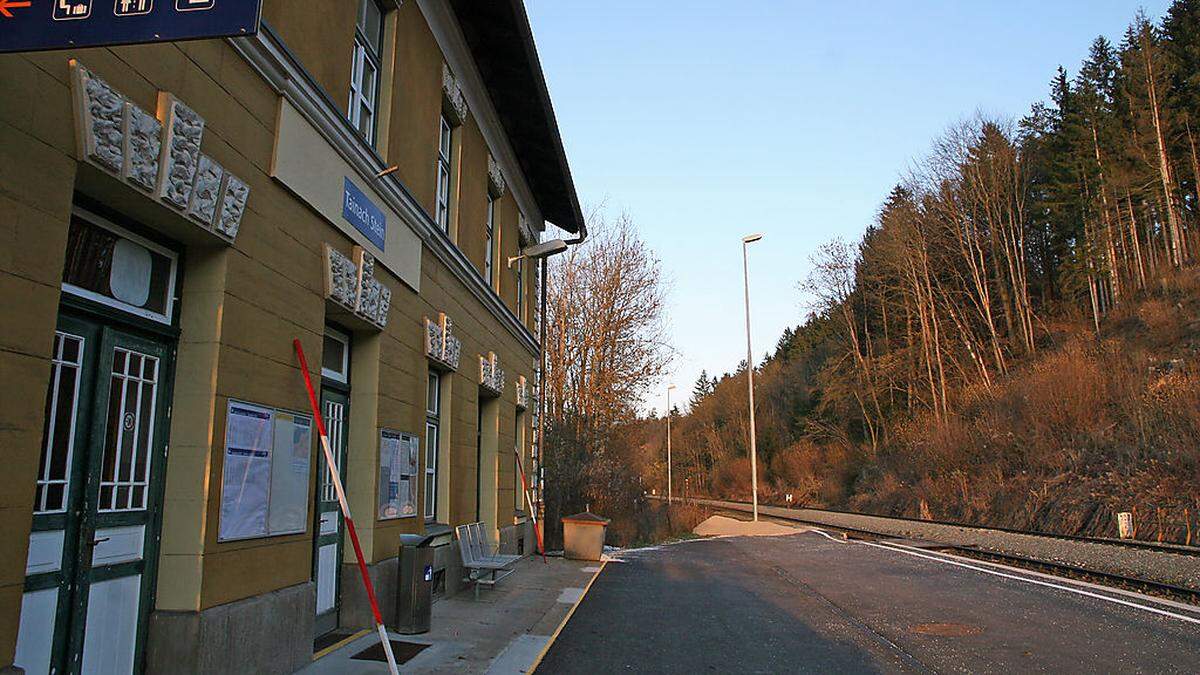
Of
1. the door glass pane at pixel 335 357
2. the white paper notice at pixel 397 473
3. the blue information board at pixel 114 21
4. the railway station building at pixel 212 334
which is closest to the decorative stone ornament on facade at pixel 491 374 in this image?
the railway station building at pixel 212 334

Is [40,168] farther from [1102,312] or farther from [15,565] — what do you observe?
[1102,312]

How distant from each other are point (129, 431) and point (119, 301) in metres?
0.82

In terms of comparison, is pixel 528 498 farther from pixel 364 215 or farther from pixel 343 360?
pixel 364 215

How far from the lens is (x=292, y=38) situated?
634cm

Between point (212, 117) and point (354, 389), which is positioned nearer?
point (212, 117)

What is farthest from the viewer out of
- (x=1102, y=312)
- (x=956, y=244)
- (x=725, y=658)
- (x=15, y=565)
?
(x=956, y=244)

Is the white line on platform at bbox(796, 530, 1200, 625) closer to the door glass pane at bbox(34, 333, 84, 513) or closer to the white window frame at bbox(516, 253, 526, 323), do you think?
the white window frame at bbox(516, 253, 526, 323)

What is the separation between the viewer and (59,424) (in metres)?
4.27

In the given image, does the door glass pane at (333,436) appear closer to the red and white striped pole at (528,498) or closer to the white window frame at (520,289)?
the red and white striped pole at (528,498)

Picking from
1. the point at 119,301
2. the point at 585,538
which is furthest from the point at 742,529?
the point at 119,301

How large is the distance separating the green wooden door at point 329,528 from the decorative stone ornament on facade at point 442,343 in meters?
2.05

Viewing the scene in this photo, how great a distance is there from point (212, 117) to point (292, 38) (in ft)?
4.88

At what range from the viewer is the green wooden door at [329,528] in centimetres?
734

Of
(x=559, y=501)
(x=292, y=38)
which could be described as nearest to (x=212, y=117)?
(x=292, y=38)
